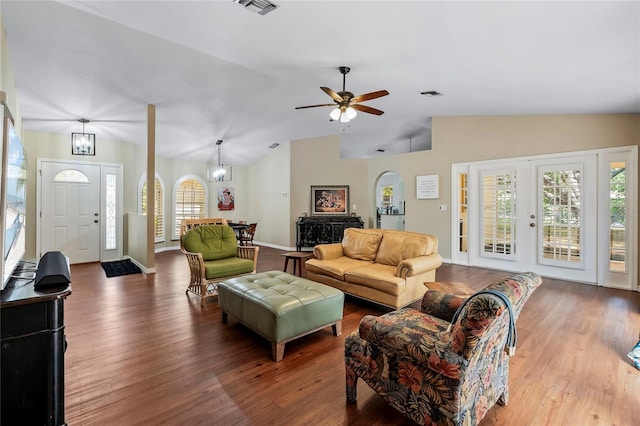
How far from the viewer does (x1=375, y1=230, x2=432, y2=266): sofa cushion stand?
12.5ft

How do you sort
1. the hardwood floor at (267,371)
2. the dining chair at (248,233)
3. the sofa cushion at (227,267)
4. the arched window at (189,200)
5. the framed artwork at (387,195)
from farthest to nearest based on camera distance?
the framed artwork at (387,195)
the arched window at (189,200)
the dining chair at (248,233)
the sofa cushion at (227,267)
the hardwood floor at (267,371)

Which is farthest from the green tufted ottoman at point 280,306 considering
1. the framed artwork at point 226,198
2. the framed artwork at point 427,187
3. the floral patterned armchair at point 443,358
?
the framed artwork at point 226,198

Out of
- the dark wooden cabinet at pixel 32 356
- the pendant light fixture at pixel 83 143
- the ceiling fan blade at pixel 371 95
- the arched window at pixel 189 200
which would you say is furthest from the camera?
the arched window at pixel 189 200

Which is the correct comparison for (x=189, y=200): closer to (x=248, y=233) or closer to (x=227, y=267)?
(x=248, y=233)

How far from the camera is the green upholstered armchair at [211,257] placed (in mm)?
3918

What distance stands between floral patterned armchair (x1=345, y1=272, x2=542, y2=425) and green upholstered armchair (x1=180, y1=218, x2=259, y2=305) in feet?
8.23

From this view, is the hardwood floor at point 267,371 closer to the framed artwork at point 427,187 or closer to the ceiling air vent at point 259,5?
the ceiling air vent at point 259,5

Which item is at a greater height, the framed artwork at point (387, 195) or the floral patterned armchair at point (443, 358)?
the framed artwork at point (387, 195)

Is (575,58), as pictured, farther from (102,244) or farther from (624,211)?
(102,244)

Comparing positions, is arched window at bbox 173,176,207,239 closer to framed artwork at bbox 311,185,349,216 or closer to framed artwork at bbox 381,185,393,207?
framed artwork at bbox 311,185,349,216

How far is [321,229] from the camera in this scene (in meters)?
8.06

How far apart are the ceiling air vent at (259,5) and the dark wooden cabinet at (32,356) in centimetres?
246

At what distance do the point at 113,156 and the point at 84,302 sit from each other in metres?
4.05

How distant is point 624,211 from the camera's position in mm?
4559
